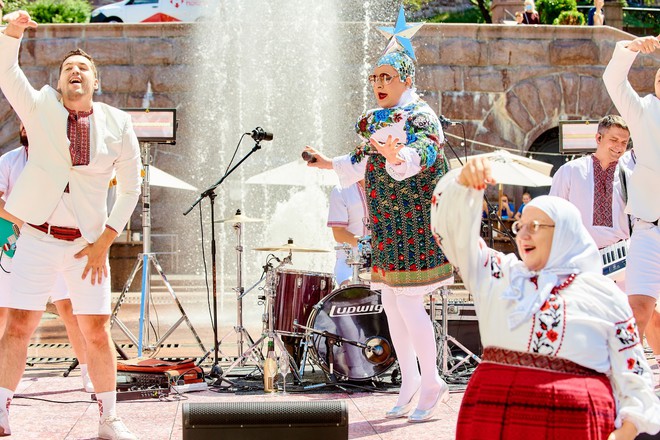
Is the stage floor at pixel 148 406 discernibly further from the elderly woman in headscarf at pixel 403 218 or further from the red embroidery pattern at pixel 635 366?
the red embroidery pattern at pixel 635 366

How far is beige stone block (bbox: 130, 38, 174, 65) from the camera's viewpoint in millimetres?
18953

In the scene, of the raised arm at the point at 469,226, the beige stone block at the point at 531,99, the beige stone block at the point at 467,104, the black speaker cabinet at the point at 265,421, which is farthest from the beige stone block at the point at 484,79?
the raised arm at the point at 469,226

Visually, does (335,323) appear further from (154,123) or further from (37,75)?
(37,75)

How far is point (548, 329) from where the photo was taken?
11.0 ft

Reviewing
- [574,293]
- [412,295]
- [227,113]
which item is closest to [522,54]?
[227,113]

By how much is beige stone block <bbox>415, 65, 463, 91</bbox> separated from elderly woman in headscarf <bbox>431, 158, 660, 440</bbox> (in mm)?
15780

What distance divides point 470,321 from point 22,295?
454cm

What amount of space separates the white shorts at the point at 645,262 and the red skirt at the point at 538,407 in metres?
2.44

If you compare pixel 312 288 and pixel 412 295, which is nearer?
pixel 412 295

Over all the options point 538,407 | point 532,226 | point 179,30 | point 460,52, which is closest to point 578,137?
point 532,226

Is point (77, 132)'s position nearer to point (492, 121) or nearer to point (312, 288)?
point (312, 288)

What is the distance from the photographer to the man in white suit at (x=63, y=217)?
5.18 meters

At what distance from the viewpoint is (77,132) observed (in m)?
5.22

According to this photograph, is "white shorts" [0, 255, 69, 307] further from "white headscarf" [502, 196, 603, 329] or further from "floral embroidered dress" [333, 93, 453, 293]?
"white headscarf" [502, 196, 603, 329]
